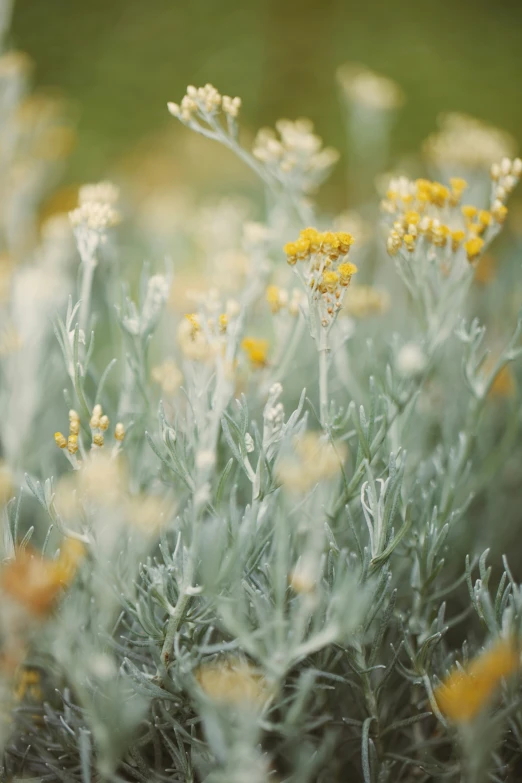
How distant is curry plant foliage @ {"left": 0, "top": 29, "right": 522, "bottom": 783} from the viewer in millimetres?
909

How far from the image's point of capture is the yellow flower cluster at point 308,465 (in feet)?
2.87

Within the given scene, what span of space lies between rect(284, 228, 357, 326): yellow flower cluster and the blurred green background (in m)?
3.38

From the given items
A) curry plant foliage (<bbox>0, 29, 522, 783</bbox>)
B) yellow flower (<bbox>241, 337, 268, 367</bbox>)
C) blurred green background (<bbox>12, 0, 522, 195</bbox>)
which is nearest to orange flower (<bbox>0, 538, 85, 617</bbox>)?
curry plant foliage (<bbox>0, 29, 522, 783</bbox>)

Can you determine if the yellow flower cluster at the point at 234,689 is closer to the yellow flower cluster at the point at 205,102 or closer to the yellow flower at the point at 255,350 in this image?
the yellow flower at the point at 255,350

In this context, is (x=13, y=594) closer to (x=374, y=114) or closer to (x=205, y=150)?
(x=374, y=114)

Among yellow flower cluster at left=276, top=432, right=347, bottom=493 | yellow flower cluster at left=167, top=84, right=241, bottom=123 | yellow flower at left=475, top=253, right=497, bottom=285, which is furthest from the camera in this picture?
yellow flower at left=475, top=253, right=497, bottom=285

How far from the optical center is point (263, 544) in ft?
3.48

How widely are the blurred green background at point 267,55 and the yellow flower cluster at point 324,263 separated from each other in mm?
3381

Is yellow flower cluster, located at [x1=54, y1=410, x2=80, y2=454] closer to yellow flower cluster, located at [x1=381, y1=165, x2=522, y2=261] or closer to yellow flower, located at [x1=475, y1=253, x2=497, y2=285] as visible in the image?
yellow flower cluster, located at [x1=381, y1=165, x2=522, y2=261]

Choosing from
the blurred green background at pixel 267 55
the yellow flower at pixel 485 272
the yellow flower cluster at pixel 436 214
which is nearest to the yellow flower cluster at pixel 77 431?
the yellow flower cluster at pixel 436 214

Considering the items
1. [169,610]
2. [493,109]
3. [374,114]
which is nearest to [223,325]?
[169,610]

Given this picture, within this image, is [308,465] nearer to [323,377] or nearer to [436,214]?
[323,377]

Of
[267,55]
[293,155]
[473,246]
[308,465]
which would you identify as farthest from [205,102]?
[267,55]

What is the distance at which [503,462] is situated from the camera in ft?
5.02
